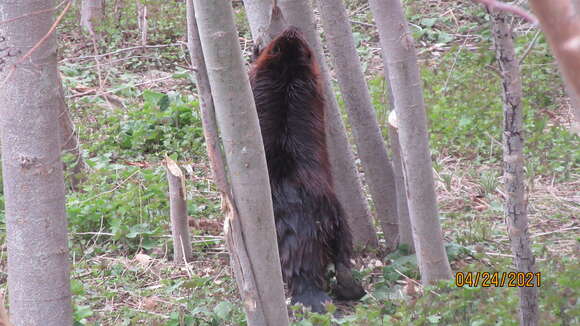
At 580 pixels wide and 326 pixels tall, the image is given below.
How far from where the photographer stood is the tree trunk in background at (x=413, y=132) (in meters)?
3.73

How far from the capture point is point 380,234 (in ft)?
18.9

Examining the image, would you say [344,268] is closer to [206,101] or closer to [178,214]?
[178,214]

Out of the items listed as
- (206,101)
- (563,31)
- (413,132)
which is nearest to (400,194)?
(413,132)

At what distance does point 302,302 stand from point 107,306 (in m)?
1.32

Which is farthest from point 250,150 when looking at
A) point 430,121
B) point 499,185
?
point 430,121

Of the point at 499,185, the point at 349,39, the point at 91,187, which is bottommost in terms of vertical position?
the point at 499,185

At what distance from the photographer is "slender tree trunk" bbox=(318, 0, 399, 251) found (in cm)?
511

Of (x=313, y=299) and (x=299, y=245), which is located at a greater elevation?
(x=299, y=245)

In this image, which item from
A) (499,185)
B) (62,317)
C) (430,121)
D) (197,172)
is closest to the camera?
(62,317)

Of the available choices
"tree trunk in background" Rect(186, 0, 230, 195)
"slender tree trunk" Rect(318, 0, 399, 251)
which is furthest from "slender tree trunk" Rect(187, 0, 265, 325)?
"slender tree trunk" Rect(318, 0, 399, 251)

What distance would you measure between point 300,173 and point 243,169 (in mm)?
1435

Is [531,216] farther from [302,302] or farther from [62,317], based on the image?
[62,317]

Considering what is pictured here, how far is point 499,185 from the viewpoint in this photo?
6.32m
